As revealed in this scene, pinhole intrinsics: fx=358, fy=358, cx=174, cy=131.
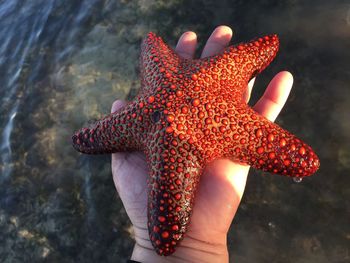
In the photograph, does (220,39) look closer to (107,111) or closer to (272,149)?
(272,149)

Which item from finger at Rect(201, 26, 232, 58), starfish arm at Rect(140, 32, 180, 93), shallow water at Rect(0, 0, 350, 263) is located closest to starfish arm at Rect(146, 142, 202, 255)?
starfish arm at Rect(140, 32, 180, 93)

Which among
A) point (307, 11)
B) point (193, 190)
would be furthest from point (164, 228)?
point (307, 11)

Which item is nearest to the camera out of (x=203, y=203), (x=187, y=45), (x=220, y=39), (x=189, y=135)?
(x=189, y=135)

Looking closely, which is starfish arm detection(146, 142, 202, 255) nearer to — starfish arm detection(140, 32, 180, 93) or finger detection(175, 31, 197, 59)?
starfish arm detection(140, 32, 180, 93)

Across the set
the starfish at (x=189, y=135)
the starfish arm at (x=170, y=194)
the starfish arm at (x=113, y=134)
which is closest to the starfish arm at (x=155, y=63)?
the starfish at (x=189, y=135)

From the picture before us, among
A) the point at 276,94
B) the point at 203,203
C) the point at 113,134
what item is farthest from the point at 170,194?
the point at 276,94

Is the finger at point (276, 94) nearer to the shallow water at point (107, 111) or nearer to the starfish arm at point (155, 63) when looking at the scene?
the shallow water at point (107, 111)

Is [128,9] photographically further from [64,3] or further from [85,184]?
[85,184]
